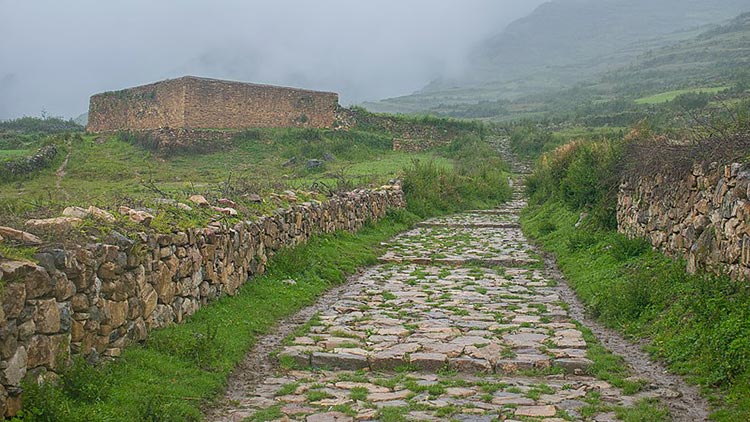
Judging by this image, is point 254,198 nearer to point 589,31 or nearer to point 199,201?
point 199,201

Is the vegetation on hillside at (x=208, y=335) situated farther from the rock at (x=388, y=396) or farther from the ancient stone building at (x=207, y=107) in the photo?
the ancient stone building at (x=207, y=107)

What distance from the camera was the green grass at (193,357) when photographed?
533 cm

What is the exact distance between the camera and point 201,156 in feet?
85.8

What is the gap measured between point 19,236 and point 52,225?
537mm

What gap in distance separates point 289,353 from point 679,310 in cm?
422

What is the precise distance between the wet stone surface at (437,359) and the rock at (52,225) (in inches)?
80.6

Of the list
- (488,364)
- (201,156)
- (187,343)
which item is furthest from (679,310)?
(201,156)

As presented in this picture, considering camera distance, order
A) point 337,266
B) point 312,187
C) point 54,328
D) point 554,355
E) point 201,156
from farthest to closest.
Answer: point 201,156
point 312,187
point 337,266
point 554,355
point 54,328

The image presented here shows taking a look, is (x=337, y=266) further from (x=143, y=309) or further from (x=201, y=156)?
(x=201, y=156)

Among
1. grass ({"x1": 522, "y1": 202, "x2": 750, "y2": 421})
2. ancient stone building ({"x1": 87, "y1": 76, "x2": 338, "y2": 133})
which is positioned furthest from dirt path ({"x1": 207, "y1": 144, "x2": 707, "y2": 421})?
ancient stone building ({"x1": 87, "y1": 76, "x2": 338, "y2": 133})

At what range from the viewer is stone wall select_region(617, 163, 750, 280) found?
25.0 feet

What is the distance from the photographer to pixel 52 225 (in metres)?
6.12

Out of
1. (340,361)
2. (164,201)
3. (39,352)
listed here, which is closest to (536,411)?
(340,361)

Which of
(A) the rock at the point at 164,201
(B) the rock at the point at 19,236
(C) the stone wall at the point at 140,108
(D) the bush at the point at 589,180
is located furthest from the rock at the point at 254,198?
(C) the stone wall at the point at 140,108
